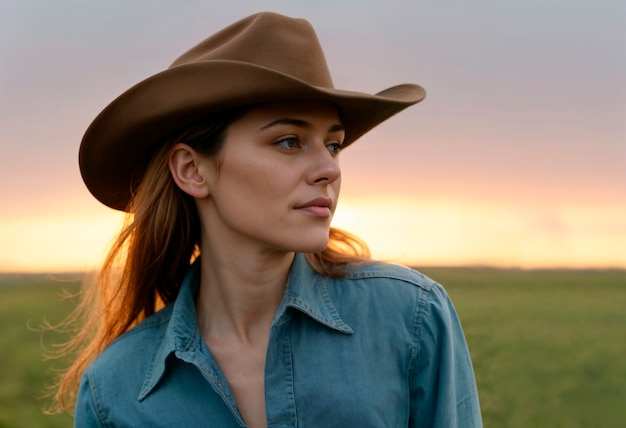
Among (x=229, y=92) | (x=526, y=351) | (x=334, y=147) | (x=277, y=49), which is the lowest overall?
(x=526, y=351)

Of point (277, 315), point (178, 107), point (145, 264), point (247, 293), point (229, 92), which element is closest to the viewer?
point (229, 92)

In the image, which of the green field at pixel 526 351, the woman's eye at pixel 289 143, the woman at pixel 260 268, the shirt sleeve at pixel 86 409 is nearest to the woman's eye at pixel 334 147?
the woman at pixel 260 268

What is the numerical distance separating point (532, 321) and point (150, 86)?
28.9 ft

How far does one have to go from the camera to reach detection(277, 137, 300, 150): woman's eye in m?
2.28

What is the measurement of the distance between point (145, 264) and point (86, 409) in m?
0.53

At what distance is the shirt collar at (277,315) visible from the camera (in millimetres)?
2426

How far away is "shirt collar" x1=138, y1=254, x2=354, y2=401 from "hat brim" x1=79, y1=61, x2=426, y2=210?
1.61 feet

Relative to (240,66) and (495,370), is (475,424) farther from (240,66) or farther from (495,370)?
(495,370)

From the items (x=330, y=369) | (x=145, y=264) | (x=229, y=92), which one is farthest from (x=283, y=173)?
(x=145, y=264)

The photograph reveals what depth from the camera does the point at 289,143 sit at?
229 centimetres

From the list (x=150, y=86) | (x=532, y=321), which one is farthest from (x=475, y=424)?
(x=532, y=321)

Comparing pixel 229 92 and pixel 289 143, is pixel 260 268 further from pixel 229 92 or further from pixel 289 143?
pixel 229 92

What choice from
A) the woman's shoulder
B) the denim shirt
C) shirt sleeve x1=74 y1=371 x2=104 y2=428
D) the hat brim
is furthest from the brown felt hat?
shirt sleeve x1=74 y1=371 x2=104 y2=428

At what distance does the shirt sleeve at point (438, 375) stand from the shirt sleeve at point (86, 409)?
105cm
